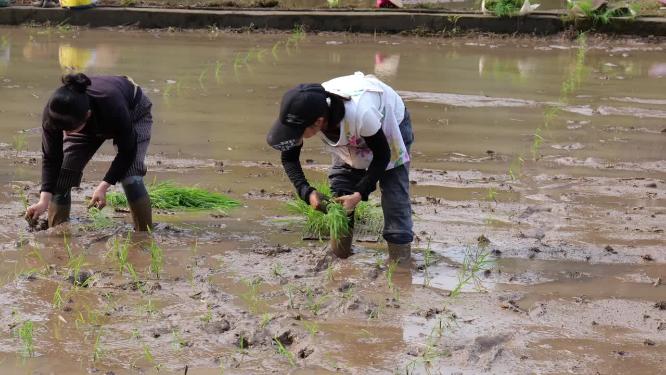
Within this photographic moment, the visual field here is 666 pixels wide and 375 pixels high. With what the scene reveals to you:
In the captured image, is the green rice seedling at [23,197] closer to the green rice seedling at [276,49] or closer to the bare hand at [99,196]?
the bare hand at [99,196]

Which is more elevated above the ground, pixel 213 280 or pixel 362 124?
pixel 362 124

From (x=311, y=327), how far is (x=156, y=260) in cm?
98

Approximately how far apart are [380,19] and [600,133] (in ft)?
13.8

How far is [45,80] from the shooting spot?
8.25 m

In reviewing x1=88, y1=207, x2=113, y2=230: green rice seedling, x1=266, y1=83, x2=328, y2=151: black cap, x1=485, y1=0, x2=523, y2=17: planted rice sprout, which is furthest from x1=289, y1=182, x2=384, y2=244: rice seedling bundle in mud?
x1=485, y1=0, x2=523, y2=17: planted rice sprout

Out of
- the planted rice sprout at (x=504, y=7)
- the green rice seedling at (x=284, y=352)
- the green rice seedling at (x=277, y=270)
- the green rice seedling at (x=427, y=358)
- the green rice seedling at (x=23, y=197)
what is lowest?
the green rice seedling at (x=277, y=270)

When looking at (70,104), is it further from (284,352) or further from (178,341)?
→ (284,352)

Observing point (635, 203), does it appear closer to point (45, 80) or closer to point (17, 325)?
point (17, 325)

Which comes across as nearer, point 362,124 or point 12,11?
point 362,124

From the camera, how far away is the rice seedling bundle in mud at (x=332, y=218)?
177 inches

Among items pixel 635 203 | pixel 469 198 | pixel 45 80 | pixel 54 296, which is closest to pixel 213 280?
pixel 54 296

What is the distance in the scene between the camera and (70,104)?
4.25 m

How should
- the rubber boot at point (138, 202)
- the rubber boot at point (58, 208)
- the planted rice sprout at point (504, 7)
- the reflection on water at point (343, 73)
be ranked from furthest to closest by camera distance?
1. the planted rice sprout at point (504, 7)
2. the reflection on water at point (343, 73)
3. the rubber boot at point (58, 208)
4. the rubber boot at point (138, 202)

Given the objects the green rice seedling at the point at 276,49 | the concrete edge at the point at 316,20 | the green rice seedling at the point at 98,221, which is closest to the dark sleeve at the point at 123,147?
the green rice seedling at the point at 98,221
